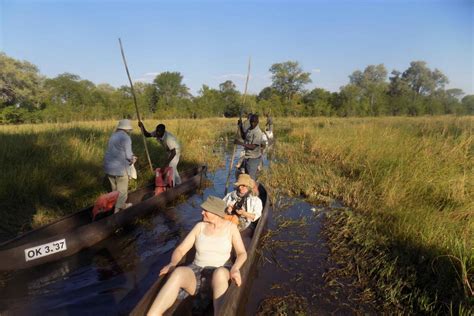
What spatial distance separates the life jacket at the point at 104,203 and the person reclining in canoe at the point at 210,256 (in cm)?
337

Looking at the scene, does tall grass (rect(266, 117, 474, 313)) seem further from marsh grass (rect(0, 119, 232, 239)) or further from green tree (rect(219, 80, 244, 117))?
green tree (rect(219, 80, 244, 117))

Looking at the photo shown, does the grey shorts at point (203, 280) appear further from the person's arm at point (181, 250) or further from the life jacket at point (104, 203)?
the life jacket at point (104, 203)

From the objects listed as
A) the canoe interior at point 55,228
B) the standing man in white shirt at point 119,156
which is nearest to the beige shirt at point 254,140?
the standing man in white shirt at point 119,156

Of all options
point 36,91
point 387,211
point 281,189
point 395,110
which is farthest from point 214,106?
point 387,211

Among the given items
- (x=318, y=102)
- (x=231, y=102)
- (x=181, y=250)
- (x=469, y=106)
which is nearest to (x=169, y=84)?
(x=231, y=102)

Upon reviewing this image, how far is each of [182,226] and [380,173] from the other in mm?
5106

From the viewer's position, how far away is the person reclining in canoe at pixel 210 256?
330cm

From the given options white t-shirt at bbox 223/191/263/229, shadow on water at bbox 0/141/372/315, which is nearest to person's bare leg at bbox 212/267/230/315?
shadow on water at bbox 0/141/372/315

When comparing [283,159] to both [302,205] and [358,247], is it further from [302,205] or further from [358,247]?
[358,247]

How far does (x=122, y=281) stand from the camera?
15.4ft

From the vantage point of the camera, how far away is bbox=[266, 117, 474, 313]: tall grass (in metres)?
3.96

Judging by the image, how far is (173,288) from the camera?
3166mm

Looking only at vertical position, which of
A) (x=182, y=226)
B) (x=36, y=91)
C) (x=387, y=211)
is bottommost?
(x=182, y=226)

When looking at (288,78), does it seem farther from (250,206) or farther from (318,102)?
(250,206)
